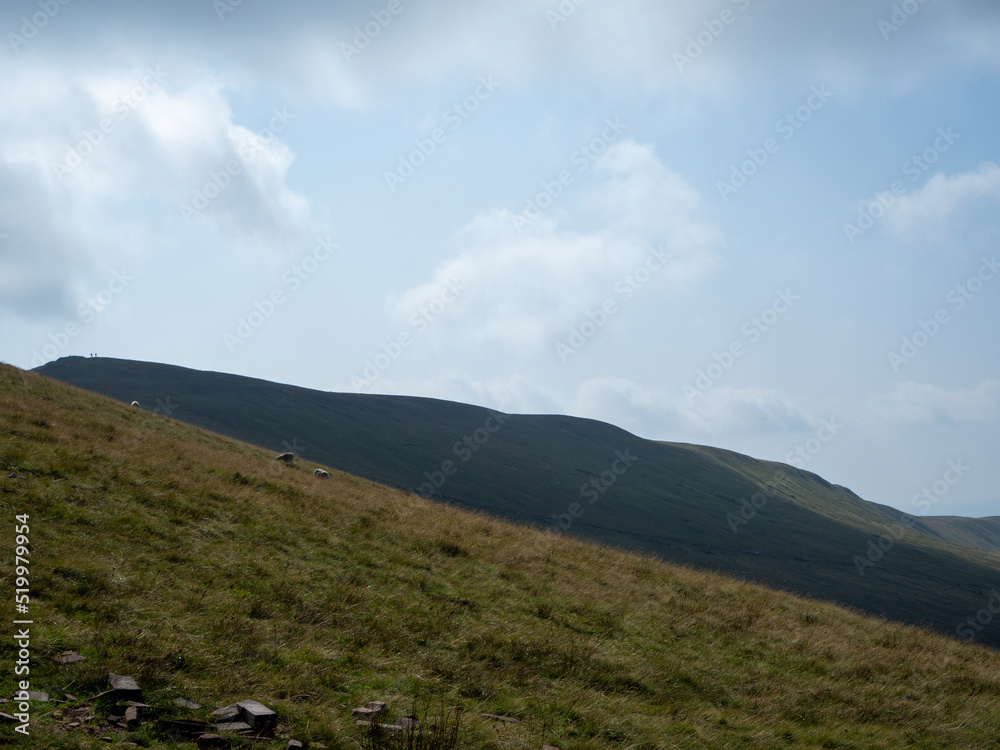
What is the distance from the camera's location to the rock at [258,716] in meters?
7.09

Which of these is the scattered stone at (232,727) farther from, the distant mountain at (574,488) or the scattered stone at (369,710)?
the distant mountain at (574,488)

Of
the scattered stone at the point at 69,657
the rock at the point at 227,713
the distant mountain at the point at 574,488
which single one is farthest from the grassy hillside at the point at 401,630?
the distant mountain at the point at 574,488

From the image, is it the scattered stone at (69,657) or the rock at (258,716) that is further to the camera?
the scattered stone at (69,657)

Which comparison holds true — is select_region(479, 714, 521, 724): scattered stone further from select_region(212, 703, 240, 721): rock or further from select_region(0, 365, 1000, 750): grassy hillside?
select_region(212, 703, 240, 721): rock

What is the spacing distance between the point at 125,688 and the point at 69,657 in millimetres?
1004

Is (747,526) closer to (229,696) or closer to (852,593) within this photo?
(852,593)

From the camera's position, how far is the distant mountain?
4225 inches

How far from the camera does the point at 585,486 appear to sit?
5659 inches

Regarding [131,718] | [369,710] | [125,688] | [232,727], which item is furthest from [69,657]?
[369,710]

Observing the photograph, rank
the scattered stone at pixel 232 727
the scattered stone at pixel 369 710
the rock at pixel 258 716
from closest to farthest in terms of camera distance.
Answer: the scattered stone at pixel 232 727 < the rock at pixel 258 716 < the scattered stone at pixel 369 710

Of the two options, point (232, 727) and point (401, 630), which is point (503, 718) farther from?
point (232, 727)

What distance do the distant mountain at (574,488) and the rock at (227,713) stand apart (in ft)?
276

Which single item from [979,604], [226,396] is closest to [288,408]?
[226,396]

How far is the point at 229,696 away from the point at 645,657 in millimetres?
8061
